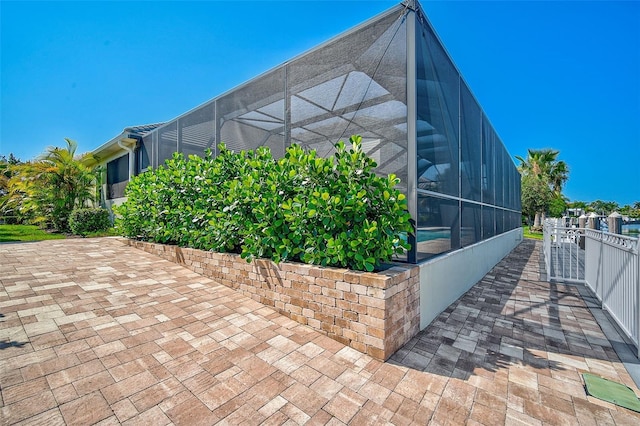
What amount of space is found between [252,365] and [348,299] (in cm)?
107

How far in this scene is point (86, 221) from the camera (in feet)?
31.5

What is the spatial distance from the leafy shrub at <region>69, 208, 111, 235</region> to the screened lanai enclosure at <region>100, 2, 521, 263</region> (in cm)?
710

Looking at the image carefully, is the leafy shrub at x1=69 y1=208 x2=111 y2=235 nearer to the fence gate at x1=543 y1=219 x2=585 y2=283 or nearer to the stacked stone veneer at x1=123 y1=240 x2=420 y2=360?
the stacked stone veneer at x1=123 y1=240 x2=420 y2=360

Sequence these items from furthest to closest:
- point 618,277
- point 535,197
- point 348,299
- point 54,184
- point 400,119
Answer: point 535,197
point 54,184
point 618,277
point 400,119
point 348,299

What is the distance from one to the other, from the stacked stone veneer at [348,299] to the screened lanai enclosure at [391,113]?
2.31 ft

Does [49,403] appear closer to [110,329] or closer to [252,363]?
[110,329]

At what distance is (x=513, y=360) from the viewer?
8.70 ft

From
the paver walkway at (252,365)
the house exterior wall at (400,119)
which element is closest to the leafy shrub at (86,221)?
the paver walkway at (252,365)

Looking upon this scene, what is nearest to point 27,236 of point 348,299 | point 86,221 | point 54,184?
point 86,221

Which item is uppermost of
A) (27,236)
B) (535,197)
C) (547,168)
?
(547,168)

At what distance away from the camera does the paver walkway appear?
73.2 inches

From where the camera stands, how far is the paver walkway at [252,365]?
1.86 meters

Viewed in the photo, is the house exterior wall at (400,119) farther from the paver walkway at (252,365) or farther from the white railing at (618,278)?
the white railing at (618,278)

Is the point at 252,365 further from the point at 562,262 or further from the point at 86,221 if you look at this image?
the point at 86,221
